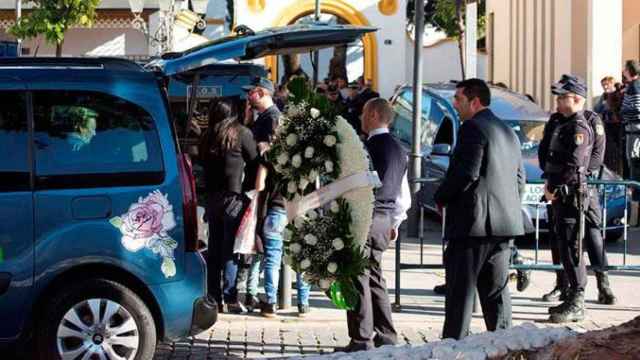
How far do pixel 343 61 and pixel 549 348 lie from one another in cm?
3071

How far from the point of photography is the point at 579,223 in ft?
29.9

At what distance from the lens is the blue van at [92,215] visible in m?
6.91

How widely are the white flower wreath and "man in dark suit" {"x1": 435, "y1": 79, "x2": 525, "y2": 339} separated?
2.42 ft

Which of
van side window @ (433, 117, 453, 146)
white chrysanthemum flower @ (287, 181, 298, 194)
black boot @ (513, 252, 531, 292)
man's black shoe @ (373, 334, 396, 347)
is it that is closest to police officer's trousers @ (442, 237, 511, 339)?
man's black shoe @ (373, 334, 396, 347)

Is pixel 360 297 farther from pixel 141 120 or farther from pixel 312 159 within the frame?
pixel 141 120

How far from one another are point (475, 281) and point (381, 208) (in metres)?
0.98

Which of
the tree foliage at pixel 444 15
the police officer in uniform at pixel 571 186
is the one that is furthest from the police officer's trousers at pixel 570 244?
the tree foliage at pixel 444 15

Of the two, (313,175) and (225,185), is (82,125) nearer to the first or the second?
(313,175)

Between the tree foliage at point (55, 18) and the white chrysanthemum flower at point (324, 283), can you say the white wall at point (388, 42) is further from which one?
the white chrysanthemum flower at point (324, 283)

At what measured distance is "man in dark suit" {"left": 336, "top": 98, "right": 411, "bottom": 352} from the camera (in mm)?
7688

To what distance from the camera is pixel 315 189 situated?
6.57m

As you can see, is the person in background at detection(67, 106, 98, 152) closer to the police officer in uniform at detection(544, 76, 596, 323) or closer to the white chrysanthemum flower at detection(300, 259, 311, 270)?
the white chrysanthemum flower at detection(300, 259, 311, 270)

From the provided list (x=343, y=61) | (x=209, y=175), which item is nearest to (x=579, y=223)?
(x=209, y=175)

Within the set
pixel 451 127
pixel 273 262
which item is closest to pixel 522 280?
pixel 273 262
